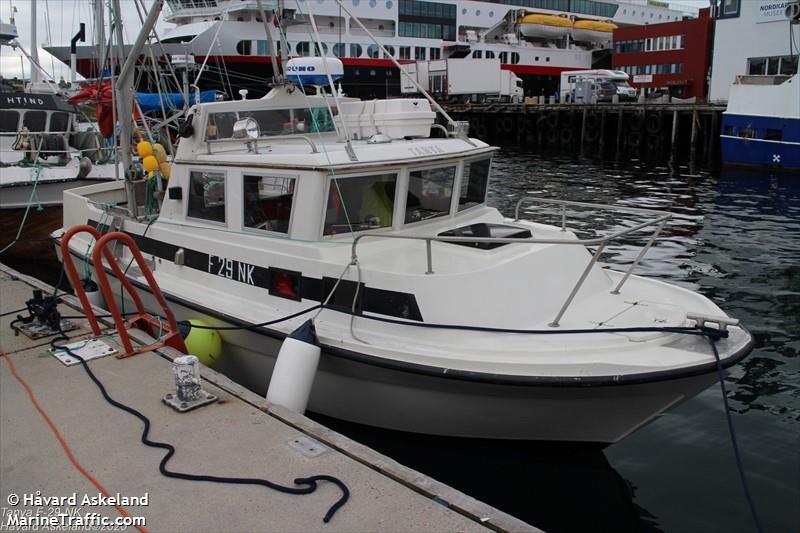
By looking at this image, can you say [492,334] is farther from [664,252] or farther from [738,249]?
[738,249]

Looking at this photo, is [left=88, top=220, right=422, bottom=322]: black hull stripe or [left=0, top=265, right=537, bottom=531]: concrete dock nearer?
[left=0, top=265, right=537, bottom=531]: concrete dock

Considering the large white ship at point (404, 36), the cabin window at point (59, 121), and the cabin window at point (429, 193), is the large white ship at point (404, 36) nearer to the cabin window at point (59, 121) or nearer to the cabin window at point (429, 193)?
the cabin window at point (59, 121)

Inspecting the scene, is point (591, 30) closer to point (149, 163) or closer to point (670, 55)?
point (670, 55)

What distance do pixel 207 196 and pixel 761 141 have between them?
2322cm

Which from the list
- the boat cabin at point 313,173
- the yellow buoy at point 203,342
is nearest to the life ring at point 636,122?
the boat cabin at point 313,173

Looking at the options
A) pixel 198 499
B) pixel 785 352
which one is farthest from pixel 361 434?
pixel 785 352

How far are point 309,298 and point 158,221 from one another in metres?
2.51

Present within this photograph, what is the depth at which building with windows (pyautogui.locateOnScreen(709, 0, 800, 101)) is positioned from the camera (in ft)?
101

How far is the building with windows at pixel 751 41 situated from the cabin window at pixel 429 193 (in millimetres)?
29396

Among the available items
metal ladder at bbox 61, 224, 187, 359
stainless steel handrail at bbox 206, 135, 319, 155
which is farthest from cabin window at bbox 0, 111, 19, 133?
metal ladder at bbox 61, 224, 187, 359

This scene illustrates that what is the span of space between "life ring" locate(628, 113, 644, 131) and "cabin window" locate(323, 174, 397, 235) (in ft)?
98.3

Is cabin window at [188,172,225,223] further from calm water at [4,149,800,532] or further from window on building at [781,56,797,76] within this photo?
window on building at [781,56,797,76]

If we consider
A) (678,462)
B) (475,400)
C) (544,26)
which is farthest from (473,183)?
(544,26)

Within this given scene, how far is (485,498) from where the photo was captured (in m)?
5.44
